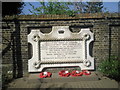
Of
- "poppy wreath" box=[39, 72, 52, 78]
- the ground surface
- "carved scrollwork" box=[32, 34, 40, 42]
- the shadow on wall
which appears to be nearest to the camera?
the ground surface

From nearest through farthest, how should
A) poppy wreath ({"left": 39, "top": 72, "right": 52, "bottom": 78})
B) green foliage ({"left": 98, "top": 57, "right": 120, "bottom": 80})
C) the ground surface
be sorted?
1. the ground surface
2. green foliage ({"left": 98, "top": 57, "right": 120, "bottom": 80})
3. poppy wreath ({"left": 39, "top": 72, "right": 52, "bottom": 78})

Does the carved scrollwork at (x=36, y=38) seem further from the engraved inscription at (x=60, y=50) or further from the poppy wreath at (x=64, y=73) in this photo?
the poppy wreath at (x=64, y=73)

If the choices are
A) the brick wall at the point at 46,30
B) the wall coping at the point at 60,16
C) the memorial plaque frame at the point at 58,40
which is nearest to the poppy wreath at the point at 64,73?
the memorial plaque frame at the point at 58,40

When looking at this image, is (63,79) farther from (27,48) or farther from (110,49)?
(110,49)

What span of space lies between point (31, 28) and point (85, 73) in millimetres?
2733

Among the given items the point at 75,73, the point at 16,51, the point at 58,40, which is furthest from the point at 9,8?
the point at 75,73

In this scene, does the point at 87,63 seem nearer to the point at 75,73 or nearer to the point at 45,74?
the point at 75,73

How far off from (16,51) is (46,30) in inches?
57.3

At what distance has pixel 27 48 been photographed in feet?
17.7

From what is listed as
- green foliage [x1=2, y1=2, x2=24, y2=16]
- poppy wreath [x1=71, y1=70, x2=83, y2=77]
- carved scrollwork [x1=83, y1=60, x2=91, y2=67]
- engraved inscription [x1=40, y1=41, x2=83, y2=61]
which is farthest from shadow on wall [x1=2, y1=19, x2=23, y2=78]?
green foliage [x1=2, y1=2, x2=24, y2=16]

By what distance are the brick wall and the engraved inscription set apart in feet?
1.77

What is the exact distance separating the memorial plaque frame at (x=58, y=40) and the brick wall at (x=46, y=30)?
0.69 ft

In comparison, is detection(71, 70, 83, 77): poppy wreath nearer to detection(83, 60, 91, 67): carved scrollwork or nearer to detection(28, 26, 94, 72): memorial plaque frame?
detection(28, 26, 94, 72): memorial plaque frame

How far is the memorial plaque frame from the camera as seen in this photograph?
5.27 metres
